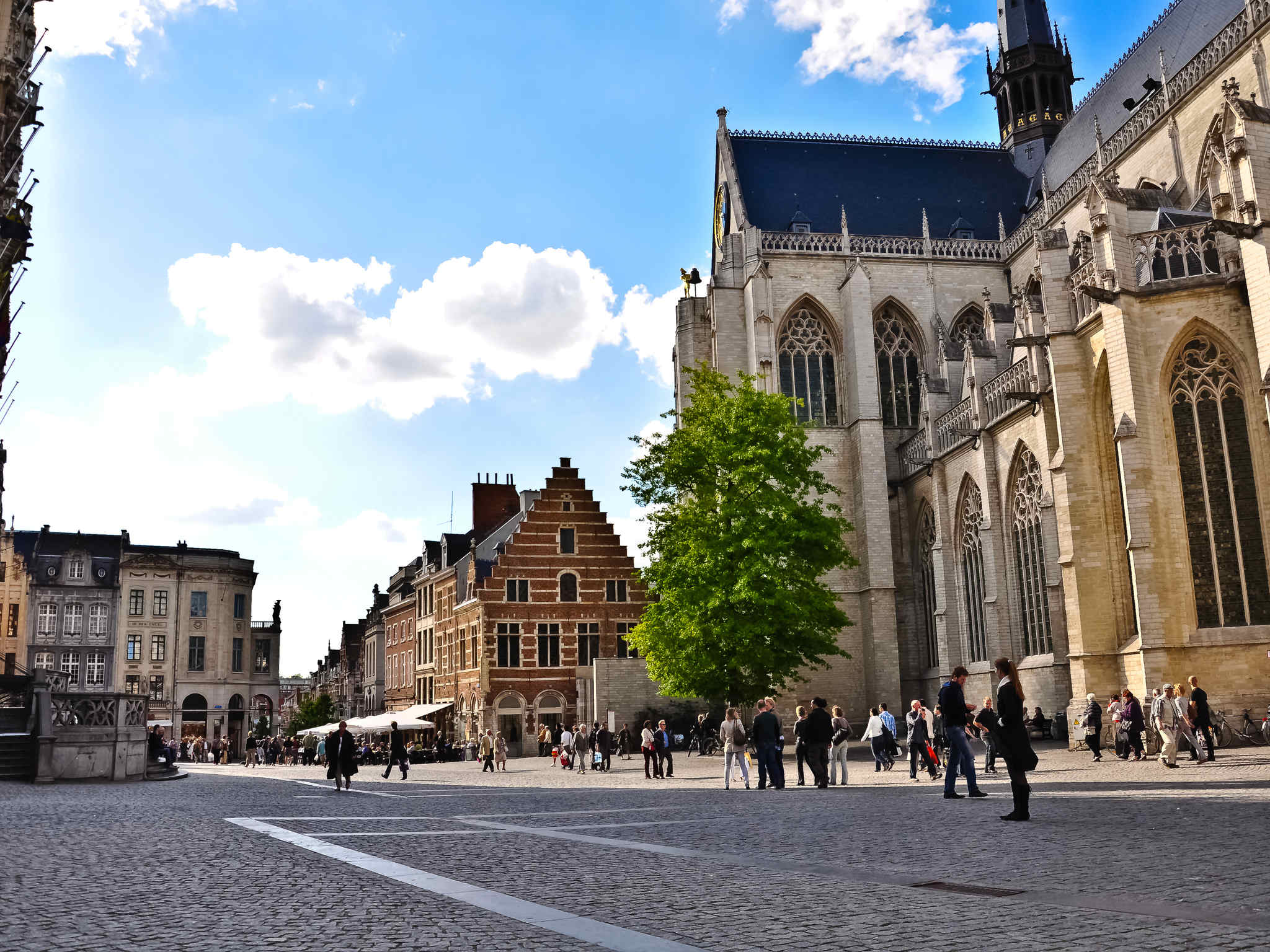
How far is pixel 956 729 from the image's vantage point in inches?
482

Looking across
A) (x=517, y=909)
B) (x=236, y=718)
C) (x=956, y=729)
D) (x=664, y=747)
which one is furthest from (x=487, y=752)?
(x=236, y=718)

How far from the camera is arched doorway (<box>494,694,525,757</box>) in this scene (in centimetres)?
3894

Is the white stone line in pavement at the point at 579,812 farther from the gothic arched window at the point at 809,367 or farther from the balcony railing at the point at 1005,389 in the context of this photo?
the gothic arched window at the point at 809,367

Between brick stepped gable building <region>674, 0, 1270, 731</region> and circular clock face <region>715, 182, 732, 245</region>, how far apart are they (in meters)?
0.18

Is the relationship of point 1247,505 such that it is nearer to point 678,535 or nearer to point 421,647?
point 678,535

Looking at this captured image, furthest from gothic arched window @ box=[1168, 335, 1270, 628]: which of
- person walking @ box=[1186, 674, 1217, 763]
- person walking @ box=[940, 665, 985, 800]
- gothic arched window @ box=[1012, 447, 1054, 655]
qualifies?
person walking @ box=[940, 665, 985, 800]

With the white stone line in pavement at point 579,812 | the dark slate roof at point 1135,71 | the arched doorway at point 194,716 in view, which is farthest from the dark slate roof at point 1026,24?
the arched doorway at point 194,716

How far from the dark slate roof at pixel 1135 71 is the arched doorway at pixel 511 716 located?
2512 cm

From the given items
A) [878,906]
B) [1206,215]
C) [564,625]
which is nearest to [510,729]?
[564,625]

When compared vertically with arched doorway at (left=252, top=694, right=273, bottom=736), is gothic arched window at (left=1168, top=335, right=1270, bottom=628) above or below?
above

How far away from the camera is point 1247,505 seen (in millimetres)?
21000

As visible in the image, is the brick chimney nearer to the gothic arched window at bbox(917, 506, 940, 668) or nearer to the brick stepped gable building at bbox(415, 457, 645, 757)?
the brick stepped gable building at bbox(415, 457, 645, 757)

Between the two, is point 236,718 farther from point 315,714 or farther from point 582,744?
point 582,744

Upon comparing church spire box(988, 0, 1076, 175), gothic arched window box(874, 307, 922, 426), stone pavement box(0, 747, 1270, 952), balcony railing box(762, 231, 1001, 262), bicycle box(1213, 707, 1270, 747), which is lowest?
stone pavement box(0, 747, 1270, 952)
